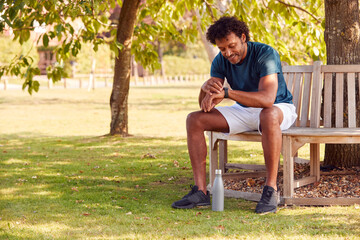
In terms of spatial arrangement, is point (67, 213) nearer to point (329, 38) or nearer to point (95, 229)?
point (95, 229)

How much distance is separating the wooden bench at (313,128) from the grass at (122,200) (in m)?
0.18

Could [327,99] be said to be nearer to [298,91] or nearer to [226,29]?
[298,91]

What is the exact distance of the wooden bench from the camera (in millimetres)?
4824

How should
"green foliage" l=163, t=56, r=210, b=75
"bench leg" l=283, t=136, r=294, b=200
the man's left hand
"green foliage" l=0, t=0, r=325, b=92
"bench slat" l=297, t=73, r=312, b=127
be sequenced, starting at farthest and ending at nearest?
"green foliage" l=163, t=56, r=210, b=75 → "green foliage" l=0, t=0, r=325, b=92 → "bench slat" l=297, t=73, r=312, b=127 → "bench leg" l=283, t=136, r=294, b=200 → the man's left hand

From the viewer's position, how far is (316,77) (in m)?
5.43

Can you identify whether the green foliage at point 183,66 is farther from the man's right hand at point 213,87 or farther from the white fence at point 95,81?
the man's right hand at point 213,87

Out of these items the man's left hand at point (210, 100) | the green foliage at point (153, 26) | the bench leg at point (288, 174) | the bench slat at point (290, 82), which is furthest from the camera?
the green foliage at point (153, 26)

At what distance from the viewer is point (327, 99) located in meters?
5.50

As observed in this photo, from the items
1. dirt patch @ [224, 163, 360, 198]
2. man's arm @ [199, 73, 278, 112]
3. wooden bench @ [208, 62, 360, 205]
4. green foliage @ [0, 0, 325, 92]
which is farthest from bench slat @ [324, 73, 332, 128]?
green foliage @ [0, 0, 325, 92]

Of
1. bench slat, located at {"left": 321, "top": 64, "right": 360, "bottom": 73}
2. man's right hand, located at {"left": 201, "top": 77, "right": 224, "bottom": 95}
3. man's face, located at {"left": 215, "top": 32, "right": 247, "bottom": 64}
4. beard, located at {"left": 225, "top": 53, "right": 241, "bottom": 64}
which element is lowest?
man's right hand, located at {"left": 201, "top": 77, "right": 224, "bottom": 95}

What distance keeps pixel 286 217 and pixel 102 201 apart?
5.46 feet

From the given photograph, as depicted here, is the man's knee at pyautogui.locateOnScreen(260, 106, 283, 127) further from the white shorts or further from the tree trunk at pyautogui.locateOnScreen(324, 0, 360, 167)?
the tree trunk at pyautogui.locateOnScreen(324, 0, 360, 167)

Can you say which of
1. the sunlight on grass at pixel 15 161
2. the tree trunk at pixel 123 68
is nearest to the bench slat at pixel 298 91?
the sunlight on grass at pixel 15 161

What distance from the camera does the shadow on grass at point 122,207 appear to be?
160 inches
